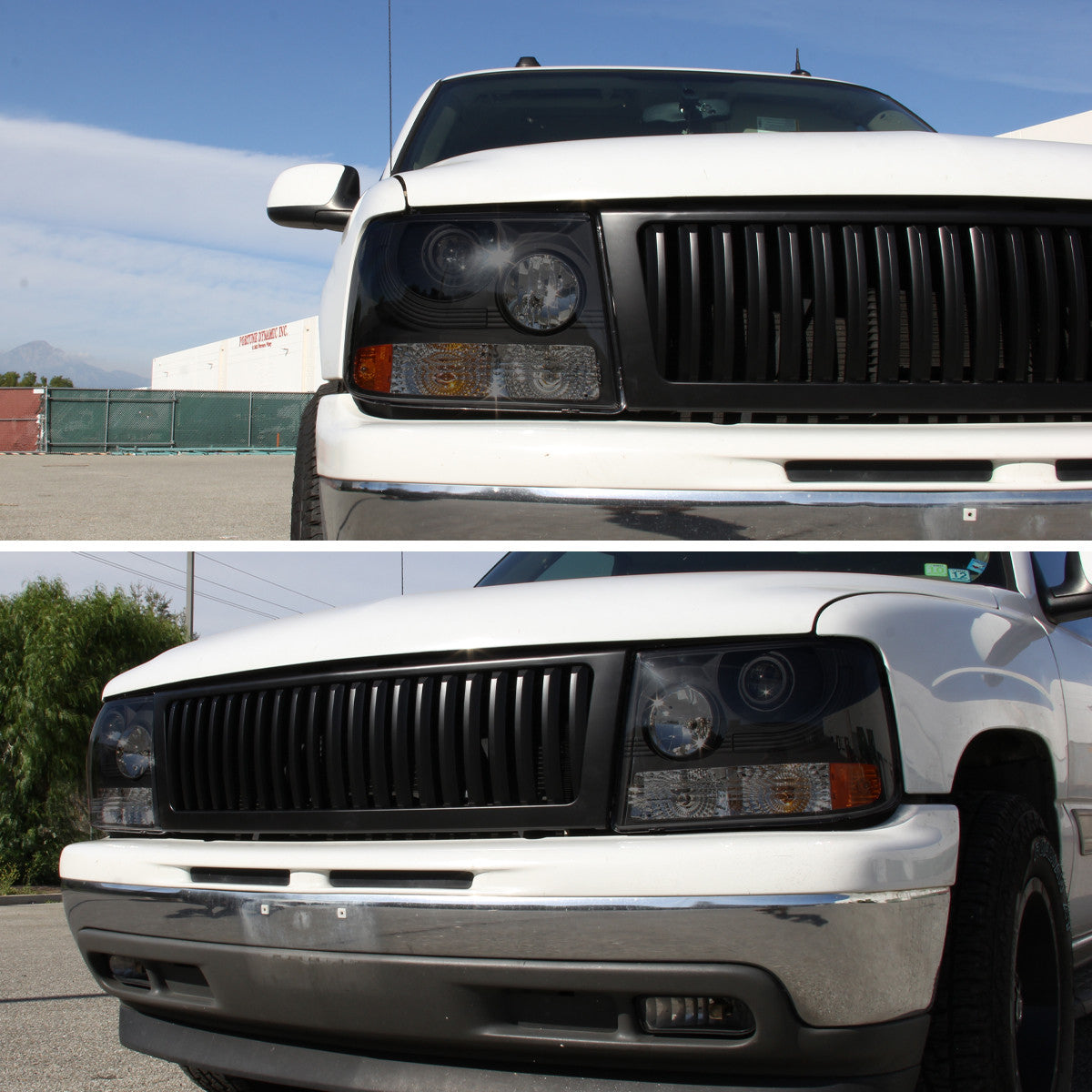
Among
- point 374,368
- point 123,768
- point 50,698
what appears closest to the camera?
point 374,368

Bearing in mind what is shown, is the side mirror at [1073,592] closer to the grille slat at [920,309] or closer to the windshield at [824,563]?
the windshield at [824,563]

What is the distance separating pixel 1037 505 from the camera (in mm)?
2180

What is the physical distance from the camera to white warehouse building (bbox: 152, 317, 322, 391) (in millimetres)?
62906

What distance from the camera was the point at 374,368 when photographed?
7.94 feet

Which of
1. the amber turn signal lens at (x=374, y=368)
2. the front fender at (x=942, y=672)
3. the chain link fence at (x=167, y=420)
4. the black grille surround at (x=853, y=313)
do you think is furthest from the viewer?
the chain link fence at (x=167, y=420)

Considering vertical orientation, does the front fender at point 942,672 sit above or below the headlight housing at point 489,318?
below

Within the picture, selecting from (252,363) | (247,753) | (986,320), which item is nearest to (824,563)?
(986,320)

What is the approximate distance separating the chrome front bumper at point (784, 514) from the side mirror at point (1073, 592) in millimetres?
584

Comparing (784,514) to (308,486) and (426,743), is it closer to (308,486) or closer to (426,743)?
(426,743)

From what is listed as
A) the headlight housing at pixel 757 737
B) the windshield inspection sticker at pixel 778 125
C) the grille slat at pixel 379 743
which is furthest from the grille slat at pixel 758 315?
the windshield inspection sticker at pixel 778 125

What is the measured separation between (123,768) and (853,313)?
1850 mm

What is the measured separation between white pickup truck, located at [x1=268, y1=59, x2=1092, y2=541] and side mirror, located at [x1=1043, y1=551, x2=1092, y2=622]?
0.60 metres

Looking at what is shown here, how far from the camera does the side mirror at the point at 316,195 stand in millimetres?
3830

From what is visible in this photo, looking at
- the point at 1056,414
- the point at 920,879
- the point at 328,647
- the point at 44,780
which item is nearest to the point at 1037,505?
the point at 1056,414
